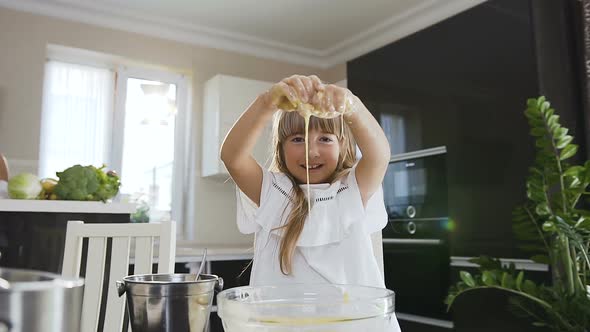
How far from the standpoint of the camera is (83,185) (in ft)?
6.77

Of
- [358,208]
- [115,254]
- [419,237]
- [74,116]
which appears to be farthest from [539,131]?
[74,116]

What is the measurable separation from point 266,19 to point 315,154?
264 cm

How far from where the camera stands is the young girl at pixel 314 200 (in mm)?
1052

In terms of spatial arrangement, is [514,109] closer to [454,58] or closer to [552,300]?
[454,58]

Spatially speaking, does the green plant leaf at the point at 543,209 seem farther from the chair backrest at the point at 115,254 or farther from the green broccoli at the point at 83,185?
the green broccoli at the point at 83,185

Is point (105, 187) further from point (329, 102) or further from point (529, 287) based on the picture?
point (529, 287)

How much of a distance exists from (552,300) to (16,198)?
2.16 m

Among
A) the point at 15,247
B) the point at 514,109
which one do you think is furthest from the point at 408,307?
the point at 15,247

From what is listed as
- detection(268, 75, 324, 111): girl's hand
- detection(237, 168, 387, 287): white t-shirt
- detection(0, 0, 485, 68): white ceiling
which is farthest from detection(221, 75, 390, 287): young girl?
detection(0, 0, 485, 68): white ceiling

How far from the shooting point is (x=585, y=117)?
238 cm

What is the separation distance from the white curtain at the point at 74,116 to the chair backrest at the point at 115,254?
7.29ft

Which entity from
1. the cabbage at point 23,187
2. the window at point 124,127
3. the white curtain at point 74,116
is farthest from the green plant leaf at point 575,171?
the white curtain at point 74,116

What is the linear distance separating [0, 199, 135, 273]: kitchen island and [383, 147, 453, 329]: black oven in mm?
1628

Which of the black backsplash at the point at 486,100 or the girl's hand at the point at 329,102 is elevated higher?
the black backsplash at the point at 486,100
